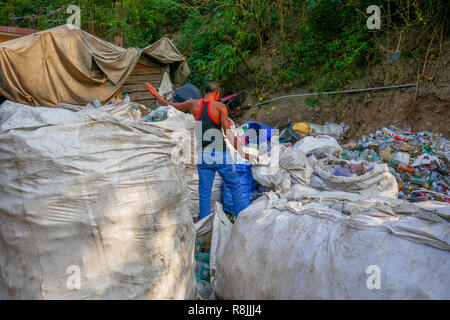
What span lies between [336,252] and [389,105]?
4.61 meters

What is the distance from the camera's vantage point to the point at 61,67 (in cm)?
470

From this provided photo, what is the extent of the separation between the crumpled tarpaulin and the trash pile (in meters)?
3.66

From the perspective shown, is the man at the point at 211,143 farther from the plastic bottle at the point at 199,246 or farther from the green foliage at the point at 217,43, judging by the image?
the green foliage at the point at 217,43

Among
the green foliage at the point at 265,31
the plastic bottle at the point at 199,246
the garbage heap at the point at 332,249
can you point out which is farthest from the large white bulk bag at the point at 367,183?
the green foliage at the point at 265,31

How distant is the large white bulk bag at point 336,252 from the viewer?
1515 mm

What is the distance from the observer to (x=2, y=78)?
417 centimetres

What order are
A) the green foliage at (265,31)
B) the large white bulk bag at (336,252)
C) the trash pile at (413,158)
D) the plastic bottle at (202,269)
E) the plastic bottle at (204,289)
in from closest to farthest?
the large white bulk bag at (336,252)
the plastic bottle at (204,289)
the plastic bottle at (202,269)
the trash pile at (413,158)
the green foliage at (265,31)

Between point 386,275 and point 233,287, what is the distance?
86cm

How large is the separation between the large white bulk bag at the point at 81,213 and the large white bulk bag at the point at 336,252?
47 cm

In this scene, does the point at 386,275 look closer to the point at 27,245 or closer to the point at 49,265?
the point at 49,265

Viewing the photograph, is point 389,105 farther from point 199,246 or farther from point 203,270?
point 203,270

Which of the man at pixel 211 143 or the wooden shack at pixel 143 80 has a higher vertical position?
the wooden shack at pixel 143 80

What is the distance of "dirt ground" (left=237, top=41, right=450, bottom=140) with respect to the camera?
5124 mm
